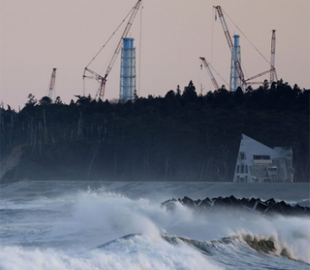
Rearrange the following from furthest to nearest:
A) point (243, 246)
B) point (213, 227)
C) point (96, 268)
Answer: point (213, 227) < point (243, 246) < point (96, 268)

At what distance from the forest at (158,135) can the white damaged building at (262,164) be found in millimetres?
2441

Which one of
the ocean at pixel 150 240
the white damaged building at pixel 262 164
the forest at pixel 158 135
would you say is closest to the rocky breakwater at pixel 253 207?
the ocean at pixel 150 240

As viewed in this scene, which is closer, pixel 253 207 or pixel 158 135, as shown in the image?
pixel 253 207

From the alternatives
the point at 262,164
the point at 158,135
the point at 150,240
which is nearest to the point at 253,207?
the point at 150,240

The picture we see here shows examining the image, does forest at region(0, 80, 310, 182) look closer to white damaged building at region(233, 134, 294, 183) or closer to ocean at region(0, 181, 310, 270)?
white damaged building at region(233, 134, 294, 183)

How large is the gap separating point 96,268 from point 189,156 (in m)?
120

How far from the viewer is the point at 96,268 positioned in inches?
1155

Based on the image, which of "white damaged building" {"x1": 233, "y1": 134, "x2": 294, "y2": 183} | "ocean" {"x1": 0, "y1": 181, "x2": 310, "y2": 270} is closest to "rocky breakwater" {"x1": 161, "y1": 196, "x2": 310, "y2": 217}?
A: "ocean" {"x1": 0, "y1": 181, "x2": 310, "y2": 270}

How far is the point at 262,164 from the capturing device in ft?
427

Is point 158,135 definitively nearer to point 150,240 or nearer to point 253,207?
point 253,207

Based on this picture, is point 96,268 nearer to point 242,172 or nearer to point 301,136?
point 242,172

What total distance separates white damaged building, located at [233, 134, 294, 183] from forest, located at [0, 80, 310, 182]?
2.44 meters

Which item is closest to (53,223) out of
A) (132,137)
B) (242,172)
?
(242,172)

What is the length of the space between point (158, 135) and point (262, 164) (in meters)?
35.8
